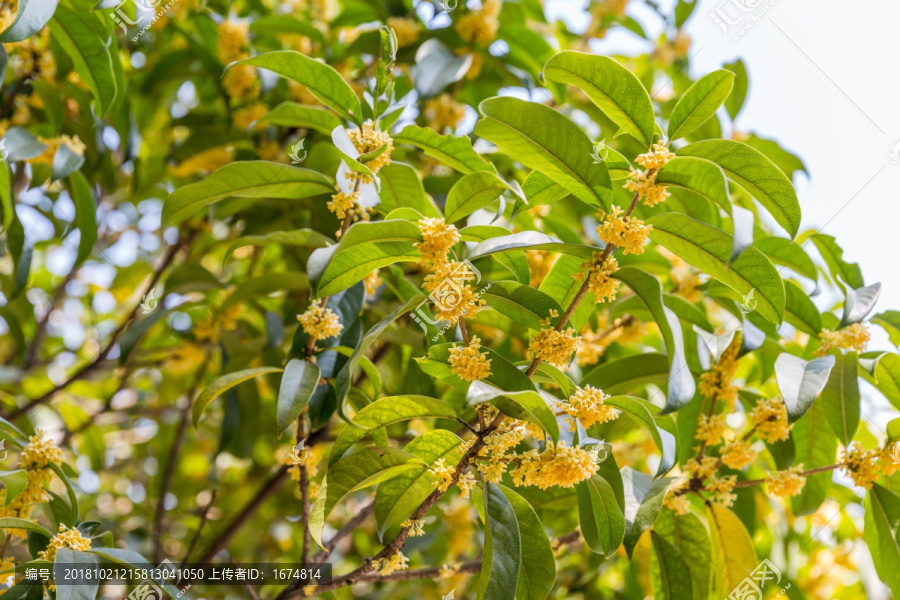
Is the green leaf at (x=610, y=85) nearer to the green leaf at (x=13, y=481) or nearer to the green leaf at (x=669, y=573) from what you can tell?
the green leaf at (x=669, y=573)

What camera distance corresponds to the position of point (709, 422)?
5.72ft

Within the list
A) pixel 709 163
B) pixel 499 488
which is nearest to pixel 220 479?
pixel 499 488

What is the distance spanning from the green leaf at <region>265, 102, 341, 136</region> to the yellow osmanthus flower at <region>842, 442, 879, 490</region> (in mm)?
1519

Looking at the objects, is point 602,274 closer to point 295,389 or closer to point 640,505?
point 640,505

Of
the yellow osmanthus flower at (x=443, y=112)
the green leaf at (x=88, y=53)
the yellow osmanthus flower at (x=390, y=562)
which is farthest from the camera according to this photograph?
the yellow osmanthus flower at (x=443, y=112)

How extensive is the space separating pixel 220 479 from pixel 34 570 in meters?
2.15

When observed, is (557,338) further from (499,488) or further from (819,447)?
(819,447)

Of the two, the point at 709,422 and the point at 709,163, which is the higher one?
the point at 709,163

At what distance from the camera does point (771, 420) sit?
1670mm

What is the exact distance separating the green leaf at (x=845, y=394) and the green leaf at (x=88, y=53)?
81.0 inches

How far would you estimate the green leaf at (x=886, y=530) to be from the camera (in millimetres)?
1658

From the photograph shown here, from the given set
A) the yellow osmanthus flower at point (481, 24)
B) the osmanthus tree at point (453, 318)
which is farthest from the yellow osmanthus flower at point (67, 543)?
the yellow osmanthus flower at point (481, 24)

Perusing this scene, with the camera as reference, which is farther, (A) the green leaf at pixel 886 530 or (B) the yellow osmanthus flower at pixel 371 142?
(A) the green leaf at pixel 886 530

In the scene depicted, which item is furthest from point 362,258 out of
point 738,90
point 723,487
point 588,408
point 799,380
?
point 738,90
